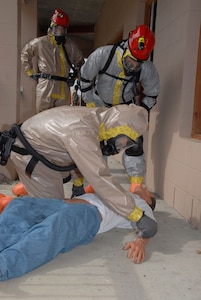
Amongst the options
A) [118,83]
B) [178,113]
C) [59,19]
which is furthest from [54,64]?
[178,113]

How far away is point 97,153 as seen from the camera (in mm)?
1799

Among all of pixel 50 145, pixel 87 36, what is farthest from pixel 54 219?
pixel 87 36

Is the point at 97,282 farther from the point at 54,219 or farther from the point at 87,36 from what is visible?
the point at 87,36

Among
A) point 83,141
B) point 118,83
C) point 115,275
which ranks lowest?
point 115,275

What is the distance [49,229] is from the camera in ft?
5.54

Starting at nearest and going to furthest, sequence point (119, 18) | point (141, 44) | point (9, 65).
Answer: point (141, 44) → point (9, 65) → point (119, 18)

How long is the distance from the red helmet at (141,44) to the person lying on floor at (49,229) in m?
1.15

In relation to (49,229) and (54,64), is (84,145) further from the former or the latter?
(54,64)

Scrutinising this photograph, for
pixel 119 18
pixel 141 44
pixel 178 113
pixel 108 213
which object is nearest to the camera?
pixel 108 213

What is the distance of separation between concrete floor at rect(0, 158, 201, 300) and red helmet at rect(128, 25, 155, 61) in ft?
4.48

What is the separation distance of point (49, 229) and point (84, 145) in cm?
47

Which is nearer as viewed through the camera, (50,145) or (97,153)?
(97,153)

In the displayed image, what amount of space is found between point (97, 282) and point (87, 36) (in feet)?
33.2

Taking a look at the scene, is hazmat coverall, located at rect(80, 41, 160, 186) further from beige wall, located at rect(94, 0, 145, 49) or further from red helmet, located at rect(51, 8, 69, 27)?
beige wall, located at rect(94, 0, 145, 49)
